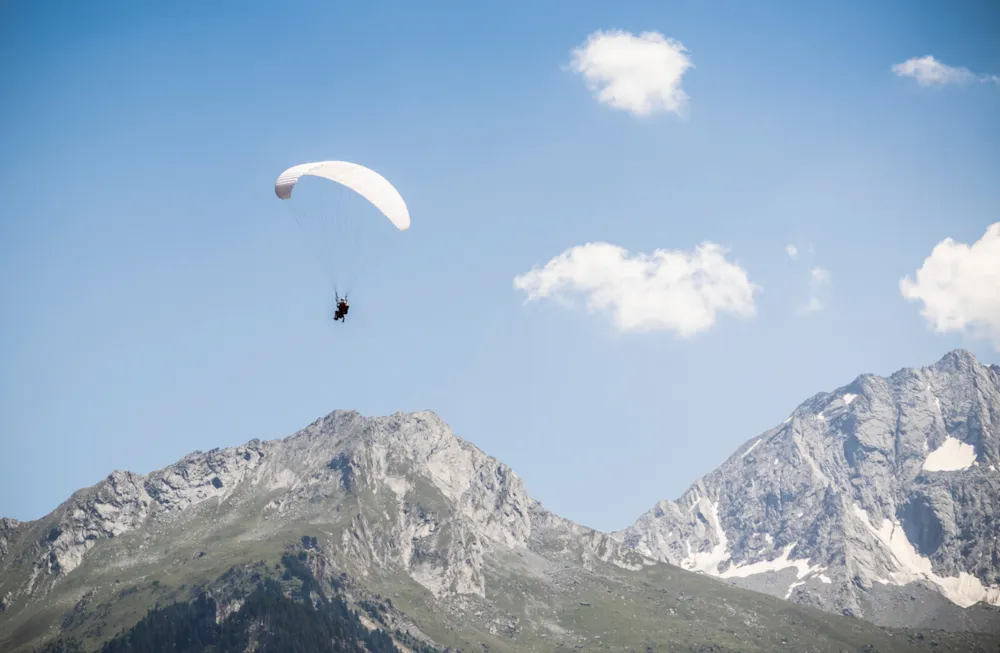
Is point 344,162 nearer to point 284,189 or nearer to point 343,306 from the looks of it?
point 284,189

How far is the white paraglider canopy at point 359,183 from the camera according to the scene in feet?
488

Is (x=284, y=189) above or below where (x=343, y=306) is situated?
above

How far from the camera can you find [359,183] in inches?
5960

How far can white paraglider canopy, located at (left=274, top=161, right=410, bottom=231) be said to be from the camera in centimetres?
14888

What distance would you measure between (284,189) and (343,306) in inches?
716

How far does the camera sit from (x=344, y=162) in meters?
154

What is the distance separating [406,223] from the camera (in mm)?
151625

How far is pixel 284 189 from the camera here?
488ft

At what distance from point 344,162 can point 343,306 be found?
804 inches

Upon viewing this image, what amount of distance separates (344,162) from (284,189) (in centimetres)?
1001

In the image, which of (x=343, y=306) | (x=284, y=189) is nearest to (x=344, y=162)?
(x=284, y=189)

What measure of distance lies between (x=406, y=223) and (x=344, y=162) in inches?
502

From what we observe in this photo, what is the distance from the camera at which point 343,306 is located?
A: 153 m

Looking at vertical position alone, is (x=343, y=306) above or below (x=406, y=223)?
below
